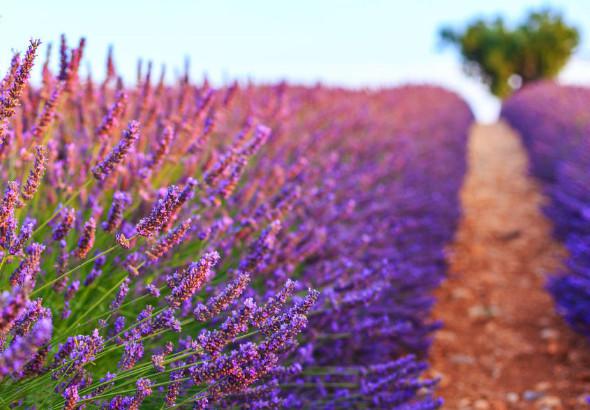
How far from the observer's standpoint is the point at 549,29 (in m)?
32.5

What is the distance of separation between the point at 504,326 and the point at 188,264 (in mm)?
3075

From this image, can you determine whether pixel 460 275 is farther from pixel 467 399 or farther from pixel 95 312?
pixel 95 312

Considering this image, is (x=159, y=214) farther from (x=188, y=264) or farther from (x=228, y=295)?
(x=188, y=264)

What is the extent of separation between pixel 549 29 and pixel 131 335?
3498 cm

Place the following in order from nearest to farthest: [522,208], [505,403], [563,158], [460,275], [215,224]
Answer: [215,224], [505,403], [460,275], [563,158], [522,208]

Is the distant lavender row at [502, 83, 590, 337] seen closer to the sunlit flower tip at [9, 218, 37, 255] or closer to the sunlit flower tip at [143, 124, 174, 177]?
the sunlit flower tip at [143, 124, 174, 177]

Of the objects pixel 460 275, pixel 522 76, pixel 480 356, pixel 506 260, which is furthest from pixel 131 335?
pixel 522 76

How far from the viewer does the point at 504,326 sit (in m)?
4.38

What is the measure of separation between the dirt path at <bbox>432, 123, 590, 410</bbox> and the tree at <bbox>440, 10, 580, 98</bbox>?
26878 millimetres

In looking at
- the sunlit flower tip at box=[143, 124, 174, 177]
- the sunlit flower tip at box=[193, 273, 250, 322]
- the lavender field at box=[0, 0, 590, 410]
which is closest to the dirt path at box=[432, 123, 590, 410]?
the lavender field at box=[0, 0, 590, 410]

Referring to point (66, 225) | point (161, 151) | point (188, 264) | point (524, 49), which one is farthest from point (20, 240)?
point (524, 49)

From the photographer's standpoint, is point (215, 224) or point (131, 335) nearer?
point (131, 335)

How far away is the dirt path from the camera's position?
3.44 meters

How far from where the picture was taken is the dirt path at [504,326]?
11.3ft
